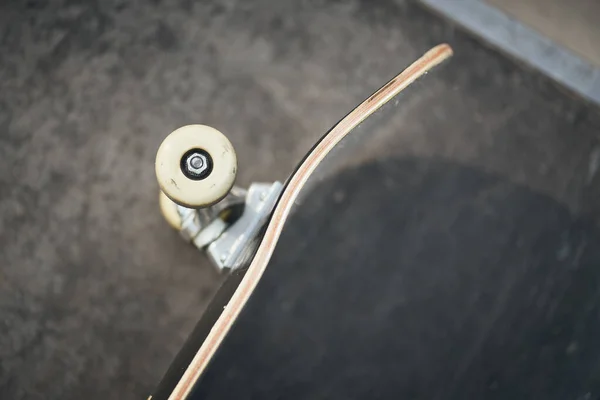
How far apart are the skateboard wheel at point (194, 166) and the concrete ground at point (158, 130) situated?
0.30m

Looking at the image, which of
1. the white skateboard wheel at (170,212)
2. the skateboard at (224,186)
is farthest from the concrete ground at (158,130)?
the skateboard at (224,186)

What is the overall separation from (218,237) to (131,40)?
0.36 metres

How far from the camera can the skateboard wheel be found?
562 millimetres

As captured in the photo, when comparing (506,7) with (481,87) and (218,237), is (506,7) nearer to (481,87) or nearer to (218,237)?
(481,87)

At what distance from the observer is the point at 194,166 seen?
565mm

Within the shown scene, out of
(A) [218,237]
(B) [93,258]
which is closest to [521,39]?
(A) [218,237]

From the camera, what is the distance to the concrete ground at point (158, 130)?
0.82m

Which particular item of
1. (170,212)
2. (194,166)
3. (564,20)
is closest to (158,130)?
(170,212)

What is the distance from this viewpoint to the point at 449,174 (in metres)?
0.93

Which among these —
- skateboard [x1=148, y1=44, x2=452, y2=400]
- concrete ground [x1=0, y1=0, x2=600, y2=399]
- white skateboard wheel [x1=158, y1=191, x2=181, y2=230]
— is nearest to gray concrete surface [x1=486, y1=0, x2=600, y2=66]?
concrete ground [x1=0, y1=0, x2=600, y2=399]

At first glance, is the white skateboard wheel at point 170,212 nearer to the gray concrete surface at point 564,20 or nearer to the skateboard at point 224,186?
the skateboard at point 224,186

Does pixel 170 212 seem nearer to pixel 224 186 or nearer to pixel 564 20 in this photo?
pixel 224 186

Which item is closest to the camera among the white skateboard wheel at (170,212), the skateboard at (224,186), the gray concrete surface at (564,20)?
the skateboard at (224,186)

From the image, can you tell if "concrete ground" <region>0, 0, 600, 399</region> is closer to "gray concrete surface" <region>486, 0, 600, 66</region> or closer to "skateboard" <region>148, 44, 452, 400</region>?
"gray concrete surface" <region>486, 0, 600, 66</region>
